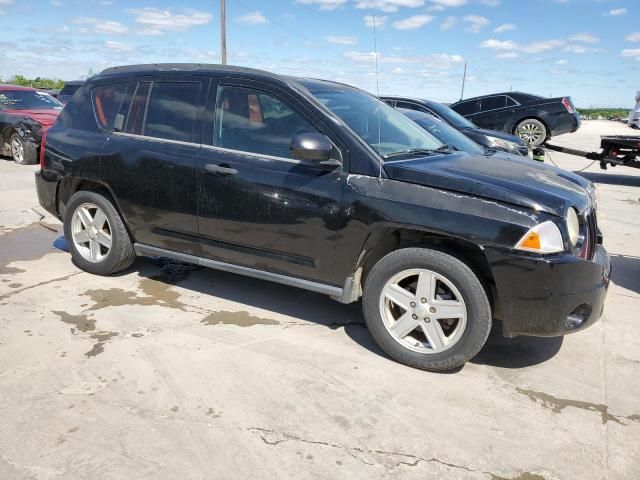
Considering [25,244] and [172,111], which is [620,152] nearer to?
[172,111]

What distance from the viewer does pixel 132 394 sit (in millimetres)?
3113

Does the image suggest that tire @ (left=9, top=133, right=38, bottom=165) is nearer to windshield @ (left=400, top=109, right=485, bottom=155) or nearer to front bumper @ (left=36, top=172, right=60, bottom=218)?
front bumper @ (left=36, top=172, right=60, bottom=218)

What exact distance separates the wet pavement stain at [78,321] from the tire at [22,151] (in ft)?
29.7

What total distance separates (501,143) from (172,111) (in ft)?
21.5

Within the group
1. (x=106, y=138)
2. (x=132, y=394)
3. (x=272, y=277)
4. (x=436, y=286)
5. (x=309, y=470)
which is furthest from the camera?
(x=106, y=138)

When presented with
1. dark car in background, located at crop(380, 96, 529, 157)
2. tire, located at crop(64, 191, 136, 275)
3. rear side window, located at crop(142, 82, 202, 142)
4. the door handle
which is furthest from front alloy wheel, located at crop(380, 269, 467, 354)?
dark car in background, located at crop(380, 96, 529, 157)

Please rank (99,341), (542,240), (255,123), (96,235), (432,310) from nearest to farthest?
1. (542,240)
2. (432,310)
3. (99,341)
4. (255,123)
5. (96,235)

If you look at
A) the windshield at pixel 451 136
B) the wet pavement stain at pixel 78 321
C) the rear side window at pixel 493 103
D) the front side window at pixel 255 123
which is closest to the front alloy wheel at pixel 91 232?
the wet pavement stain at pixel 78 321

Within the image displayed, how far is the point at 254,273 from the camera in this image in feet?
13.4

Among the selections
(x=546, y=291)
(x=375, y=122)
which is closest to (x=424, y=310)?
(x=546, y=291)

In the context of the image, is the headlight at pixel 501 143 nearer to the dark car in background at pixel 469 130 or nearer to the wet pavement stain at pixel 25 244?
the dark car in background at pixel 469 130

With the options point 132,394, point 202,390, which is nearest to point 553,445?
point 202,390

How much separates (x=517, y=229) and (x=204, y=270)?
315 cm

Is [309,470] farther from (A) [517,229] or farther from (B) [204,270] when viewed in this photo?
(B) [204,270]
